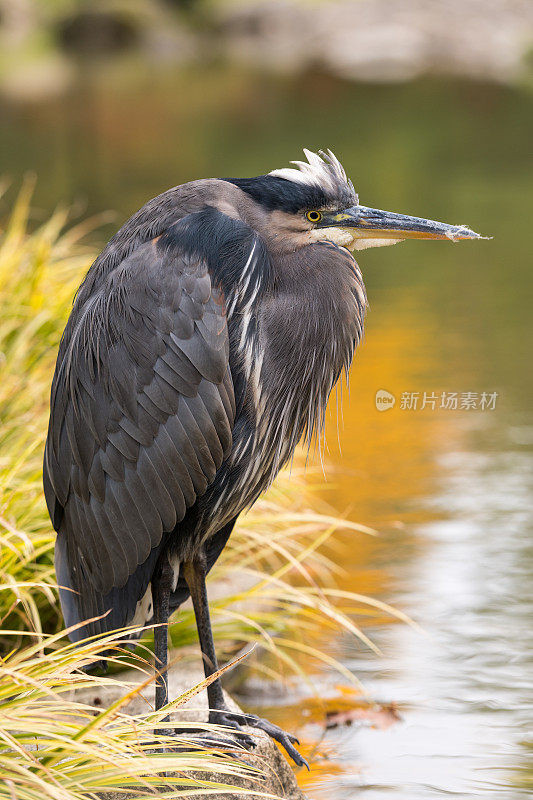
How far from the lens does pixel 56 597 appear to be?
3598 mm

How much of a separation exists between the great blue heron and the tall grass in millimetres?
246

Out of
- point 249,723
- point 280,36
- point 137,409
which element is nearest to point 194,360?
point 137,409

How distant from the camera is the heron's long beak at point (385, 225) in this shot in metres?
2.75

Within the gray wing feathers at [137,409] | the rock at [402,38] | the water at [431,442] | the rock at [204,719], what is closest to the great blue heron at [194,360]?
the gray wing feathers at [137,409]

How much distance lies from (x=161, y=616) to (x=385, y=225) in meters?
1.14

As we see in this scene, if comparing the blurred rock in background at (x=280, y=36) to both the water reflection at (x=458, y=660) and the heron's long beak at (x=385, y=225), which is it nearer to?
the water reflection at (x=458, y=660)

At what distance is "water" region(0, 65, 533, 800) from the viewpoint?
371 cm

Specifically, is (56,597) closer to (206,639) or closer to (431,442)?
(206,639)

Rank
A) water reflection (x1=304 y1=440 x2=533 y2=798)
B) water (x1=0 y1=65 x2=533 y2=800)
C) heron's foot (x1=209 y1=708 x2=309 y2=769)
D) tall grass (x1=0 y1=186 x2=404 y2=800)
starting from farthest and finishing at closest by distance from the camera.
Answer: water (x1=0 y1=65 x2=533 y2=800) < water reflection (x1=304 y1=440 x2=533 y2=798) < heron's foot (x1=209 y1=708 x2=309 y2=769) < tall grass (x1=0 y1=186 x2=404 y2=800)

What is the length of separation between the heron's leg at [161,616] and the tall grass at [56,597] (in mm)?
155

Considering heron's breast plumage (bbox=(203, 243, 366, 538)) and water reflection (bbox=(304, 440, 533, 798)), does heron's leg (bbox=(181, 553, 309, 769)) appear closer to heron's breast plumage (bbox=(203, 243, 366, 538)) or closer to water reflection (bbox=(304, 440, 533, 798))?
heron's breast plumage (bbox=(203, 243, 366, 538))

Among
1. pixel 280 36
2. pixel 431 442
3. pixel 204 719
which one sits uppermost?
pixel 280 36

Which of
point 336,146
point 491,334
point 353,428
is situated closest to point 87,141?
point 336,146

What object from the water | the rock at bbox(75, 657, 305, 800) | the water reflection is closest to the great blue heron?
the rock at bbox(75, 657, 305, 800)
